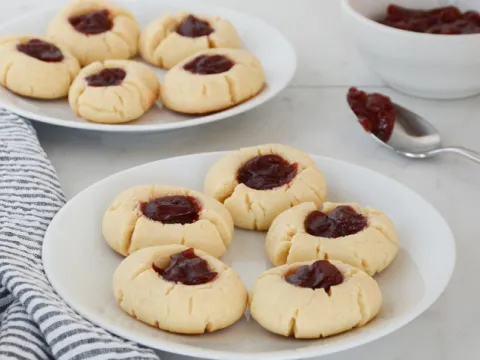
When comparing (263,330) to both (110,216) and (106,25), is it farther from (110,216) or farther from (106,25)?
(106,25)

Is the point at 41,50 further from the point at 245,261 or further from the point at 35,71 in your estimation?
the point at 245,261

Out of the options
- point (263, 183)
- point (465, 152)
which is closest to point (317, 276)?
point (263, 183)

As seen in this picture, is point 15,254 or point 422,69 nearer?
point 15,254

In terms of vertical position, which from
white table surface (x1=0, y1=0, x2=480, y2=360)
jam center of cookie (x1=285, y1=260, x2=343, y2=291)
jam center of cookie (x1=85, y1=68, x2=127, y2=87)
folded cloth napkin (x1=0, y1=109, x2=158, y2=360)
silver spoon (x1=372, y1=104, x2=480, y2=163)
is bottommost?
white table surface (x1=0, y1=0, x2=480, y2=360)

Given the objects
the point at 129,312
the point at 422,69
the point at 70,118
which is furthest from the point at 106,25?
the point at 129,312

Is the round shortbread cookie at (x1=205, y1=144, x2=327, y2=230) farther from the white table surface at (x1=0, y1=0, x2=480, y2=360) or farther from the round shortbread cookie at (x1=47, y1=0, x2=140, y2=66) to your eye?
the round shortbread cookie at (x1=47, y1=0, x2=140, y2=66)

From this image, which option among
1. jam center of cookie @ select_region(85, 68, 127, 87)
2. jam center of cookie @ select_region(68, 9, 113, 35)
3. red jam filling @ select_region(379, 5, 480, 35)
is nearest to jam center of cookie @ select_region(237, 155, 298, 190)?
jam center of cookie @ select_region(85, 68, 127, 87)
